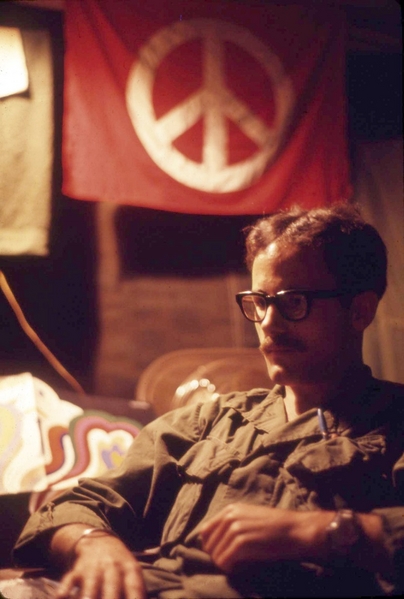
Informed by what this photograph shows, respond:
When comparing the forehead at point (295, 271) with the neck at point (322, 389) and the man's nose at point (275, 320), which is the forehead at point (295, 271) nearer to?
the man's nose at point (275, 320)

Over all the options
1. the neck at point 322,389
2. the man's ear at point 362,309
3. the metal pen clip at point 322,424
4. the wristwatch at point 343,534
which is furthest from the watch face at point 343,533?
the man's ear at point 362,309

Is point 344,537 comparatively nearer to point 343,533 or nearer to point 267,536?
point 343,533

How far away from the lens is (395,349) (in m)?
3.57

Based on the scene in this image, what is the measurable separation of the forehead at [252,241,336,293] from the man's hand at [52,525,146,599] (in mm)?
1027

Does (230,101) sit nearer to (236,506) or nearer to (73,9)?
(73,9)

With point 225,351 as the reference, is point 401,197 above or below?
above

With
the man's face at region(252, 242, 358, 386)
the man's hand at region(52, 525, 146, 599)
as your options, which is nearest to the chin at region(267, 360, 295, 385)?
the man's face at region(252, 242, 358, 386)

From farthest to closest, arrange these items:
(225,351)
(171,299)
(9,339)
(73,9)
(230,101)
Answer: (171,299) → (225,351) → (9,339) → (230,101) → (73,9)

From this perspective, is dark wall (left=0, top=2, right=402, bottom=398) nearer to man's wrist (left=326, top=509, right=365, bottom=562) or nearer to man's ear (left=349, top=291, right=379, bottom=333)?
man's ear (left=349, top=291, right=379, bottom=333)

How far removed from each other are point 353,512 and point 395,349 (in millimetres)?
1957

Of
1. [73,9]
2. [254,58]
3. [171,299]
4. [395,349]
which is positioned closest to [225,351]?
[171,299]

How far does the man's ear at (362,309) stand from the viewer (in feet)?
7.29

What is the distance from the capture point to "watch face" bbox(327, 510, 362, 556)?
1727mm

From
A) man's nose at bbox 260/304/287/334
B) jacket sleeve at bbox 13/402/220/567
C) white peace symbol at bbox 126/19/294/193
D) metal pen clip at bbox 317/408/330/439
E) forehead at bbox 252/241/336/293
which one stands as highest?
white peace symbol at bbox 126/19/294/193
